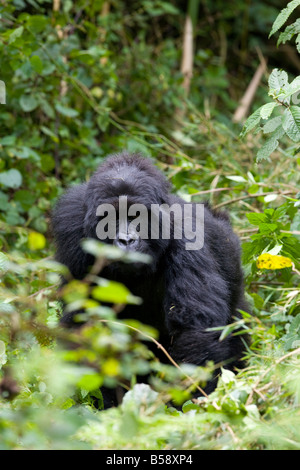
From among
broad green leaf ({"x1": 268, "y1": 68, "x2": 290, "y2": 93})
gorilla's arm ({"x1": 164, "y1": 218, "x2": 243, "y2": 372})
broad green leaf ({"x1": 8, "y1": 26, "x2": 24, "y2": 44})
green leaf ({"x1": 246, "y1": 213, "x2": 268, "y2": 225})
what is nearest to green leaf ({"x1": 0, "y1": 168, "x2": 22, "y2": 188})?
broad green leaf ({"x1": 8, "y1": 26, "x2": 24, "y2": 44})

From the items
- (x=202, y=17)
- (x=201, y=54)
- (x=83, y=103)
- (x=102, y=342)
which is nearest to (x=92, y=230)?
(x=102, y=342)

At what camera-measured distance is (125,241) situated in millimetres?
3572

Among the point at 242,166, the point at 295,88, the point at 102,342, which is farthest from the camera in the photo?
the point at 242,166

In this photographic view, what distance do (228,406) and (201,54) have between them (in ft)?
26.8

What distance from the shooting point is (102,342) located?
5.69 feet

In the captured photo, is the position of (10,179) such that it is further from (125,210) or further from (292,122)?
(292,122)

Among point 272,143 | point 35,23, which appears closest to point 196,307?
point 272,143

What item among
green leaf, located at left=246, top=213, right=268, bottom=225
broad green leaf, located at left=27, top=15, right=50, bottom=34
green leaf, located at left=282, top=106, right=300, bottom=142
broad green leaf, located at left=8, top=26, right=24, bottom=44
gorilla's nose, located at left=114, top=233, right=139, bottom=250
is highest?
Result: broad green leaf, located at left=27, top=15, right=50, bottom=34

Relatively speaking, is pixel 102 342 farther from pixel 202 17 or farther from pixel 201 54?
pixel 202 17

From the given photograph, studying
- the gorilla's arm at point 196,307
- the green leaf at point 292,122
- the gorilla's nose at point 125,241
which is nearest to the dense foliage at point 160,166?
the green leaf at point 292,122

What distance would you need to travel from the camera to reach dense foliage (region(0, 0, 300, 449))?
2.00 metres

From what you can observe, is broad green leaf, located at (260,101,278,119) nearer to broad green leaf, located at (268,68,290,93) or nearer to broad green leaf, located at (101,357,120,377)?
broad green leaf, located at (268,68,290,93)

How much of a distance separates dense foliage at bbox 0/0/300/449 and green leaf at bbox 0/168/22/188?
0.02m

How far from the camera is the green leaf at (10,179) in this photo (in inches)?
221
